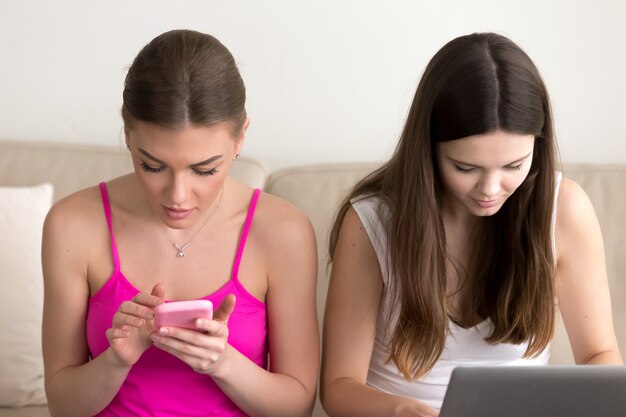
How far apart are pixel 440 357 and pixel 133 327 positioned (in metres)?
0.62

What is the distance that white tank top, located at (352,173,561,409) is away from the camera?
189 cm

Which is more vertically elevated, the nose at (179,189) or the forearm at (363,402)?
the nose at (179,189)

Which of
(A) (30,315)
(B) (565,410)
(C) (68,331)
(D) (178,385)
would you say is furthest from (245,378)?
(A) (30,315)

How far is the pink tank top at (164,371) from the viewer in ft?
5.95

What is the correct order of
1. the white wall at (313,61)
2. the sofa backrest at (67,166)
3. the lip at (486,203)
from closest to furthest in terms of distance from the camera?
the lip at (486,203) < the sofa backrest at (67,166) < the white wall at (313,61)

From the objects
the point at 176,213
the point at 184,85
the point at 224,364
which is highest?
the point at 184,85

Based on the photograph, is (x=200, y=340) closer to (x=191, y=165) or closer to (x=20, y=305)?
(x=191, y=165)

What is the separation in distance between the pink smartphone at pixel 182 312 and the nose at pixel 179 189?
17 cm

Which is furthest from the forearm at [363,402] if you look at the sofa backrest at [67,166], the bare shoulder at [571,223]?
the sofa backrest at [67,166]

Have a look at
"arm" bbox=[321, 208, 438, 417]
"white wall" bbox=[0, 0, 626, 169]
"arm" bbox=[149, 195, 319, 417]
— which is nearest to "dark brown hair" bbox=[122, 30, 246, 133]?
"arm" bbox=[149, 195, 319, 417]

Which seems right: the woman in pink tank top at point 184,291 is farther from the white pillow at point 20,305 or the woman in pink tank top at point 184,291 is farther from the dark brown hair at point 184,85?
the white pillow at point 20,305

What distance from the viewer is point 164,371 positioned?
1.83 metres

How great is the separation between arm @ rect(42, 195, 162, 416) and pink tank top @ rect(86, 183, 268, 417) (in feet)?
0.10

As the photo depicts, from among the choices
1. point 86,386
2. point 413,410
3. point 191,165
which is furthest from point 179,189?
point 413,410
